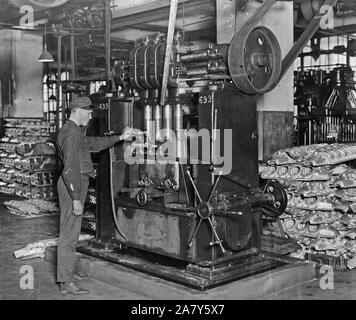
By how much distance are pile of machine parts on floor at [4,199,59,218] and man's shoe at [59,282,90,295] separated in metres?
3.69

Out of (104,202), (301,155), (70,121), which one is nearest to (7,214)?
(104,202)

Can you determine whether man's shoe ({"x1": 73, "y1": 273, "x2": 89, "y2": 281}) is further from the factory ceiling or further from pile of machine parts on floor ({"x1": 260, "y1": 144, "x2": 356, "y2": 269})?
the factory ceiling

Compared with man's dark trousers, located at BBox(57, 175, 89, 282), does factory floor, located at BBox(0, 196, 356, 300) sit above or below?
below

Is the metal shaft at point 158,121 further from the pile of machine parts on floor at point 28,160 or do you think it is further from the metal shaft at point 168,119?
the pile of machine parts on floor at point 28,160

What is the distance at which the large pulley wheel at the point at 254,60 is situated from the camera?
4.08m

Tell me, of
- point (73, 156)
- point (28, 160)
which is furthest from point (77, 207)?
point (28, 160)

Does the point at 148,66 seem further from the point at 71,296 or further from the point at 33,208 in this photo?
the point at 33,208

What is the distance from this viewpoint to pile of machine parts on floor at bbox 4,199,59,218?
25.8 ft

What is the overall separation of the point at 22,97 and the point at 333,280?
29.0 ft

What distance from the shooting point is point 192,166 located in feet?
14.0

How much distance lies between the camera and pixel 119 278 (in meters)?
4.37

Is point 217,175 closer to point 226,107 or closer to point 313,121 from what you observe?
point 226,107

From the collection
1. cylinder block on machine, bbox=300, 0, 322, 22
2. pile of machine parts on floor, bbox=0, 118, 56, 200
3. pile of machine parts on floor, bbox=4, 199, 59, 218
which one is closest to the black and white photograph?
pile of machine parts on floor, bbox=4, 199, 59, 218

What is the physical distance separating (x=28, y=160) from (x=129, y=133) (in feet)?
16.0
